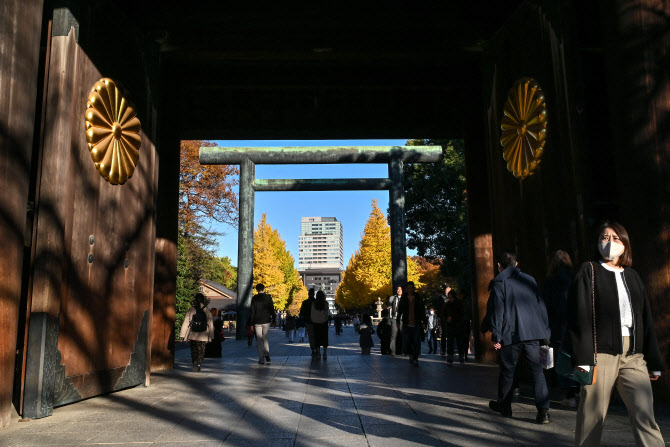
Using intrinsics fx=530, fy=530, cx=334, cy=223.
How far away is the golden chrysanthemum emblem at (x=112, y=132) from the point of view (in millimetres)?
6215

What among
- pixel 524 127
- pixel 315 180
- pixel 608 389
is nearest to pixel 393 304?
pixel 524 127

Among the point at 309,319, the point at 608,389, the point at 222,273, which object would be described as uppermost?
the point at 222,273

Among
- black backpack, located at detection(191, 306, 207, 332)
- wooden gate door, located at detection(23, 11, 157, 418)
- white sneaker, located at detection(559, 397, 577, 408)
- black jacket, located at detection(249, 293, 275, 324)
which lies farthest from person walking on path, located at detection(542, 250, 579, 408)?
black backpack, located at detection(191, 306, 207, 332)

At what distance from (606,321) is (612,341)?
0.37 feet

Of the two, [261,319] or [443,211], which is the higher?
[443,211]

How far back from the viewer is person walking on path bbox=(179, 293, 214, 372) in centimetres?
934

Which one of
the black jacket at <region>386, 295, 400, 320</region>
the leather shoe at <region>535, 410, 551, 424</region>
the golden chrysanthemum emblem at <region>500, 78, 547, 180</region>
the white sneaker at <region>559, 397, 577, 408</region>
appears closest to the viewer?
the leather shoe at <region>535, 410, 551, 424</region>

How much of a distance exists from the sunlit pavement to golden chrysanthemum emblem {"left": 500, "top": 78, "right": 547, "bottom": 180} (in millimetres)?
2994

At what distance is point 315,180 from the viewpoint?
1942cm

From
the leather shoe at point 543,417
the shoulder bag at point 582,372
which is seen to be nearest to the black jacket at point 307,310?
the leather shoe at point 543,417

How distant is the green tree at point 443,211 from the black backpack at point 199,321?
705 inches

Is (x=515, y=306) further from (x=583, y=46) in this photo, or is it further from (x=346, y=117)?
(x=346, y=117)

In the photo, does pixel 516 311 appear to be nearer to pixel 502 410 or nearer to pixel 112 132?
pixel 502 410

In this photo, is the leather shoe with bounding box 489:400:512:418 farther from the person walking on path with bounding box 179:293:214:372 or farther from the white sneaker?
the person walking on path with bounding box 179:293:214:372
